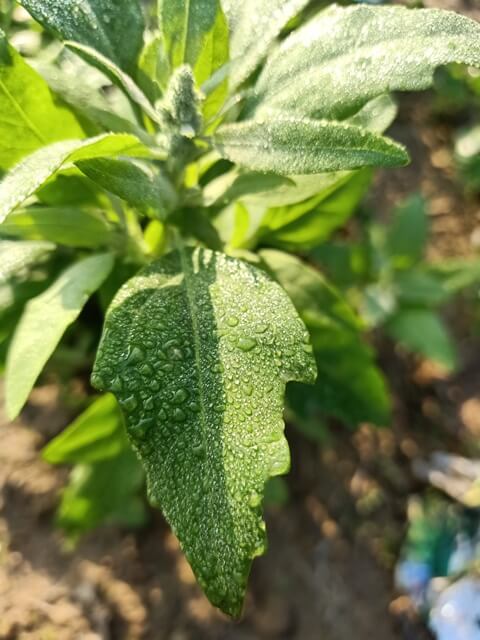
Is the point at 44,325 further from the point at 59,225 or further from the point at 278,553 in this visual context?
the point at 278,553

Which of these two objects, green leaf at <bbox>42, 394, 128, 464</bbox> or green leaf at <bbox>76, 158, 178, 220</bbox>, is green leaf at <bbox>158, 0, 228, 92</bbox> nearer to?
green leaf at <bbox>76, 158, 178, 220</bbox>

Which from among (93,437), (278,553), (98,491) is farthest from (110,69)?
(278,553)

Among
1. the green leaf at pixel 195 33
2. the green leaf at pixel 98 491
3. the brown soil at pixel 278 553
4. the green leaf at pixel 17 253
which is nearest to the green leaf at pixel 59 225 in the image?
the green leaf at pixel 17 253

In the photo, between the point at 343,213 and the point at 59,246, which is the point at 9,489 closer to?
the point at 59,246

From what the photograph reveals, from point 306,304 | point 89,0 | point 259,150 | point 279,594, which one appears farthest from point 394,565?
point 89,0

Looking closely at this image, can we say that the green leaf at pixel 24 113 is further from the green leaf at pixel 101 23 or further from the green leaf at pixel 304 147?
the green leaf at pixel 304 147

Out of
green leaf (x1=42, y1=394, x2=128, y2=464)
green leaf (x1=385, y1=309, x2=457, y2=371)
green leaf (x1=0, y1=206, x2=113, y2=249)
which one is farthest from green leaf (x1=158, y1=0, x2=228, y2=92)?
green leaf (x1=385, y1=309, x2=457, y2=371)

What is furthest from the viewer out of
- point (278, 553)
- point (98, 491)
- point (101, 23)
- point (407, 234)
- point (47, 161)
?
point (407, 234)
